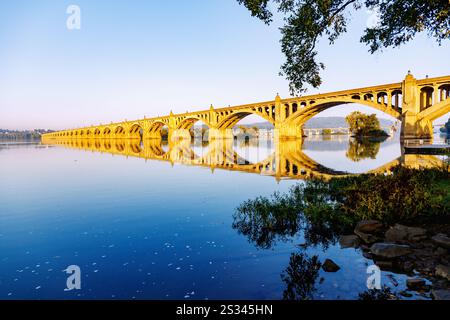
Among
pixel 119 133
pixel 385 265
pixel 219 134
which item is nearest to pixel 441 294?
pixel 385 265

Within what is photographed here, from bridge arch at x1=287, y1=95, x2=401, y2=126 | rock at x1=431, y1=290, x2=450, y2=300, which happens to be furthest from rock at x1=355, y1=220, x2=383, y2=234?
bridge arch at x1=287, y1=95, x2=401, y2=126

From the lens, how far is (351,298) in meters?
4.93

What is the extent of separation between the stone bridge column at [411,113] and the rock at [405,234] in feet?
161

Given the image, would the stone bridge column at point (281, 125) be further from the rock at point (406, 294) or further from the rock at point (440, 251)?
the rock at point (406, 294)

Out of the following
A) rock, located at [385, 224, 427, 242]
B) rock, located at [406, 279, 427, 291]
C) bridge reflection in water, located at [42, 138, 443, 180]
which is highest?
bridge reflection in water, located at [42, 138, 443, 180]

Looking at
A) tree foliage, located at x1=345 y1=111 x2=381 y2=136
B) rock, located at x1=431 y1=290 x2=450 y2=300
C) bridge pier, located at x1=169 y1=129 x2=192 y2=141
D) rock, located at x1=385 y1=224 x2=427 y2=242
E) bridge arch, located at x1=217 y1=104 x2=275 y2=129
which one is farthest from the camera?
bridge pier, located at x1=169 y1=129 x2=192 y2=141

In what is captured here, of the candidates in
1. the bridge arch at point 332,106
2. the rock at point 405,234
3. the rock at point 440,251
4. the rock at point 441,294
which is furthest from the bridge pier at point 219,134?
the rock at point 441,294

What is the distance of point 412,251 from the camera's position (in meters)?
6.47

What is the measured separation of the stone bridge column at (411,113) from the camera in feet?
156

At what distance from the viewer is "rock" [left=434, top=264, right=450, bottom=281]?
5263 mm

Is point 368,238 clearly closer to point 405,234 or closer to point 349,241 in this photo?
point 349,241

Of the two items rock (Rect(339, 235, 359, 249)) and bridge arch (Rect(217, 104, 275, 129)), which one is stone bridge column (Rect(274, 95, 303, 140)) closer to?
bridge arch (Rect(217, 104, 275, 129))

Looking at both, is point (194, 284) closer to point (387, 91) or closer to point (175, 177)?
point (175, 177)

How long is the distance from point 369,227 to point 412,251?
155cm
